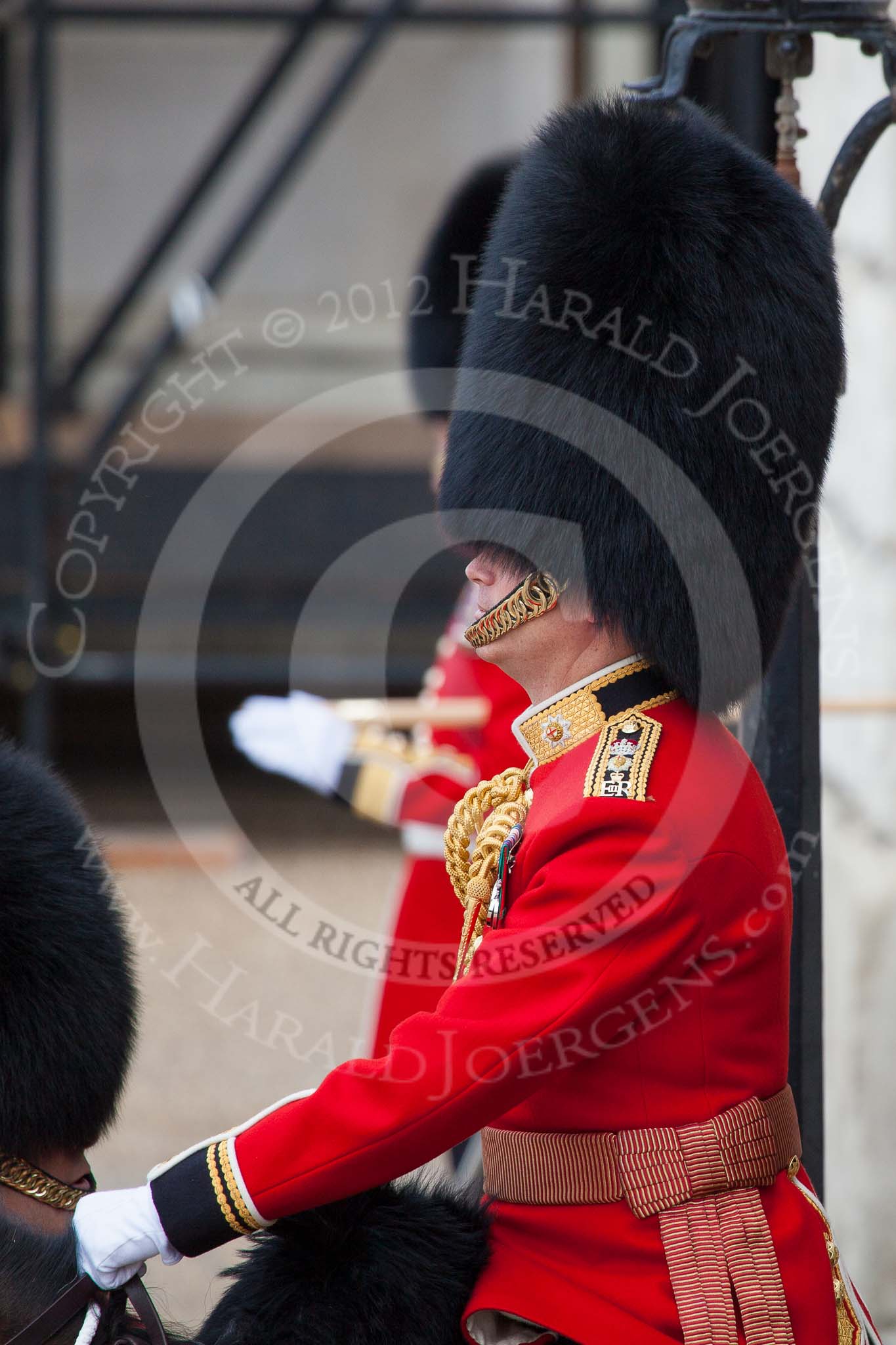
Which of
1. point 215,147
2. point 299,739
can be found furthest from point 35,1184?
point 215,147

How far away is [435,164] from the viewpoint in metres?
7.73

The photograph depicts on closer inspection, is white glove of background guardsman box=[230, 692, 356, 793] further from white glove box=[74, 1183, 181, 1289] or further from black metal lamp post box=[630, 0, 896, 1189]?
white glove box=[74, 1183, 181, 1289]

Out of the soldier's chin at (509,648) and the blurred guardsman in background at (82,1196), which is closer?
the blurred guardsman in background at (82,1196)

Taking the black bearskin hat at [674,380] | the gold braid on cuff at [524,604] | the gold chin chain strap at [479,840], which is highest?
the black bearskin hat at [674,380]

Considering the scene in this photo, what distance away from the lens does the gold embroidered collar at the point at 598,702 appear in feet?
4.37

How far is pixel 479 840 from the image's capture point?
1375mm

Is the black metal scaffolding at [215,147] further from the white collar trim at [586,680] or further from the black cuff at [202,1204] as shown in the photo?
the black cuff at [202,1204]

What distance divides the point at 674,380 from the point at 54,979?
2.36 ft

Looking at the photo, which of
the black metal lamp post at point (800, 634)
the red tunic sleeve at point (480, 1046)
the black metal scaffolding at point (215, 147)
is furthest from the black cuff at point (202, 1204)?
the black metal scaffolding at point (215, 147)

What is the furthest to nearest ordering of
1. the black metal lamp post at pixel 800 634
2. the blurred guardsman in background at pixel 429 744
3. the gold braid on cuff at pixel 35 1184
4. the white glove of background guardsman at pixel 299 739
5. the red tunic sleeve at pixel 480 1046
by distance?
the white glove of background guardsman at pixel 299 739 < the blurred guardsman in background at pixel 429 744 < the black metal lamp post at pixel 800 634 < the gold braid on cuff at pixel 35 1184 < the red tunic sleeve at pixel 480 1046

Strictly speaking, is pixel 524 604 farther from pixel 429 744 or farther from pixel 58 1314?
pixel 429 744

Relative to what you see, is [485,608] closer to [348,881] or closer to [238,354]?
[348,881]

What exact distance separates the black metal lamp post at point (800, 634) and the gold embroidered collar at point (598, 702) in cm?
45

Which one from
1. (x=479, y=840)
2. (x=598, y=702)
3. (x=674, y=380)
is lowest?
(x=479, y=840)
